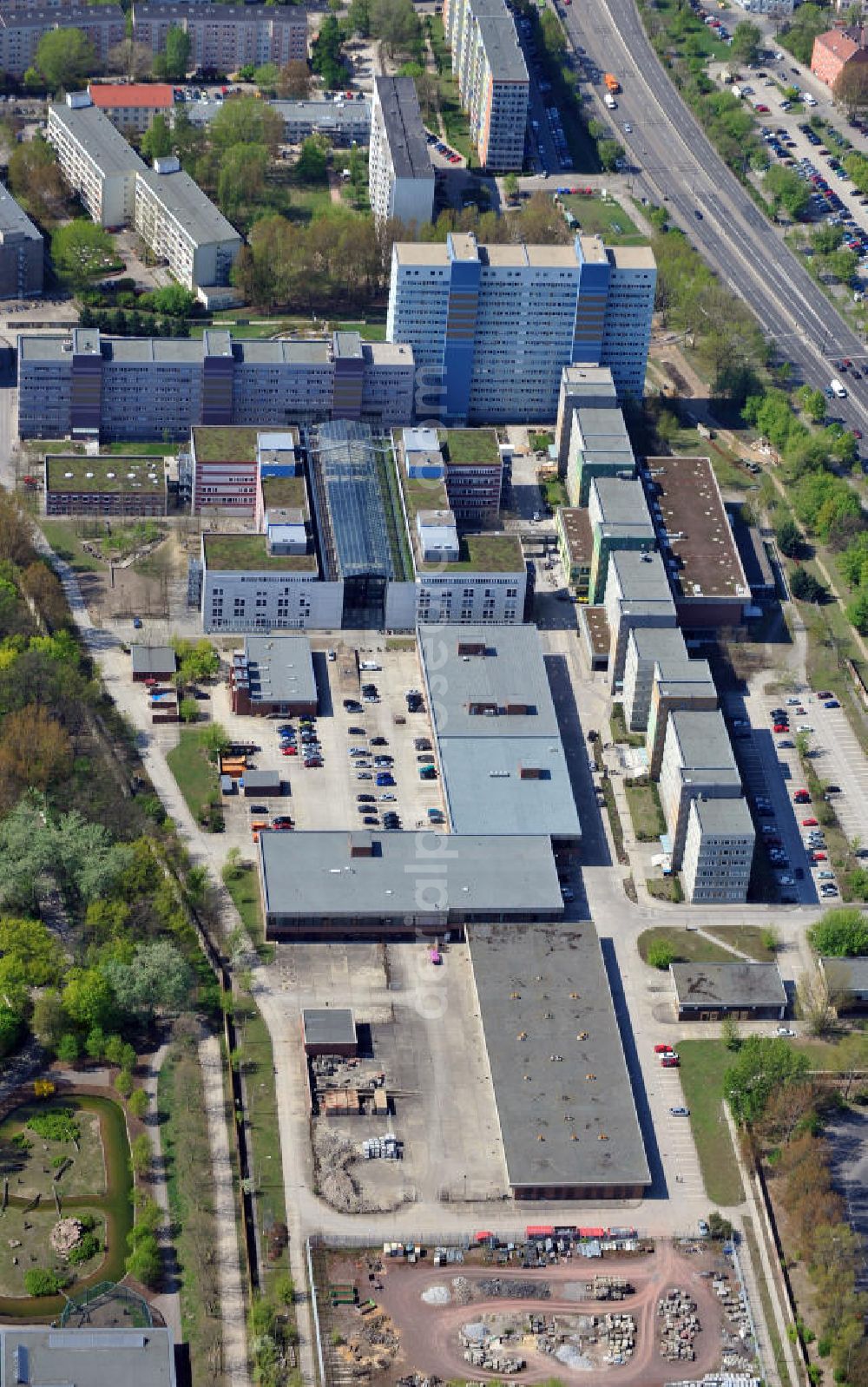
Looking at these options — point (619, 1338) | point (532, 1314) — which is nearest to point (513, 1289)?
point (532, 1314)

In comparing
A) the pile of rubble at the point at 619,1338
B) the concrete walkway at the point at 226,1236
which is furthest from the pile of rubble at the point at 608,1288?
the concrete walkway at the point at 226,1236

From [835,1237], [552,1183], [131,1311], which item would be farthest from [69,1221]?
[835,1237]

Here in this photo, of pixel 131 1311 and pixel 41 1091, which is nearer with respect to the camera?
pixel 131 1311

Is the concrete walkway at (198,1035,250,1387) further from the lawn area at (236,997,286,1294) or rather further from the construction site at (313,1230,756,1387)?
the construction site at (313,1230,756,1387)

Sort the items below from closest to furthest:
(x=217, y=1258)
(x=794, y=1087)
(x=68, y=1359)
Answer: (x=68, y=1359) < (x=217, y=1258) < (x=794, y=1087)

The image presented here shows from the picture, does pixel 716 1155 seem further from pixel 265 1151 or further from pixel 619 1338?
pixel 265 1151

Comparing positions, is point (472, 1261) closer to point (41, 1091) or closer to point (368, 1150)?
point (368, 1150)

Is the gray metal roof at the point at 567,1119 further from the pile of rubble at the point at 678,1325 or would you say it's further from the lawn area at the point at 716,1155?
the pile of rubble at the point at 678,1325

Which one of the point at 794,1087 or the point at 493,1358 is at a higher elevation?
the point at 794,1087
